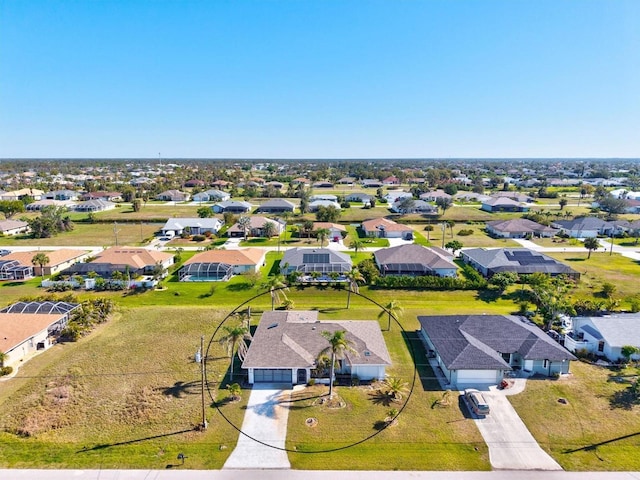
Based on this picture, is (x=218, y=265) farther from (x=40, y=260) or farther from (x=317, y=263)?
(x=40, y=260)

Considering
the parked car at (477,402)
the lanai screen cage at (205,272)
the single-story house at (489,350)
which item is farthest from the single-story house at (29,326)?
the parked car at (477,402)

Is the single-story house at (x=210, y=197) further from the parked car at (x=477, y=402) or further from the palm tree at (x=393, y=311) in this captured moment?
the parked car at (x=477, y=402)

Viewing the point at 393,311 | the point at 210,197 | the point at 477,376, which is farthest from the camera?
the point at 210,197

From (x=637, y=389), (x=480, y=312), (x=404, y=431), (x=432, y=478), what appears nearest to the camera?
(x=432, y=478)

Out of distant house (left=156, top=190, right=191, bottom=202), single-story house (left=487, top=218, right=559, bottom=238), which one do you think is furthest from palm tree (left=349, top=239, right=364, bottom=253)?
distant house (left=156, top=190, right=191, bottom=202)

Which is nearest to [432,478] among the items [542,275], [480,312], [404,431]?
[404,431]

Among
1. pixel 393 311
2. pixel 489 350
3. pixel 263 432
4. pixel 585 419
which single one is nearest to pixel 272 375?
pixel 263 432

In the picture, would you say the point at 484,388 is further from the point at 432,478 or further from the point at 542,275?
the point at 542,275
